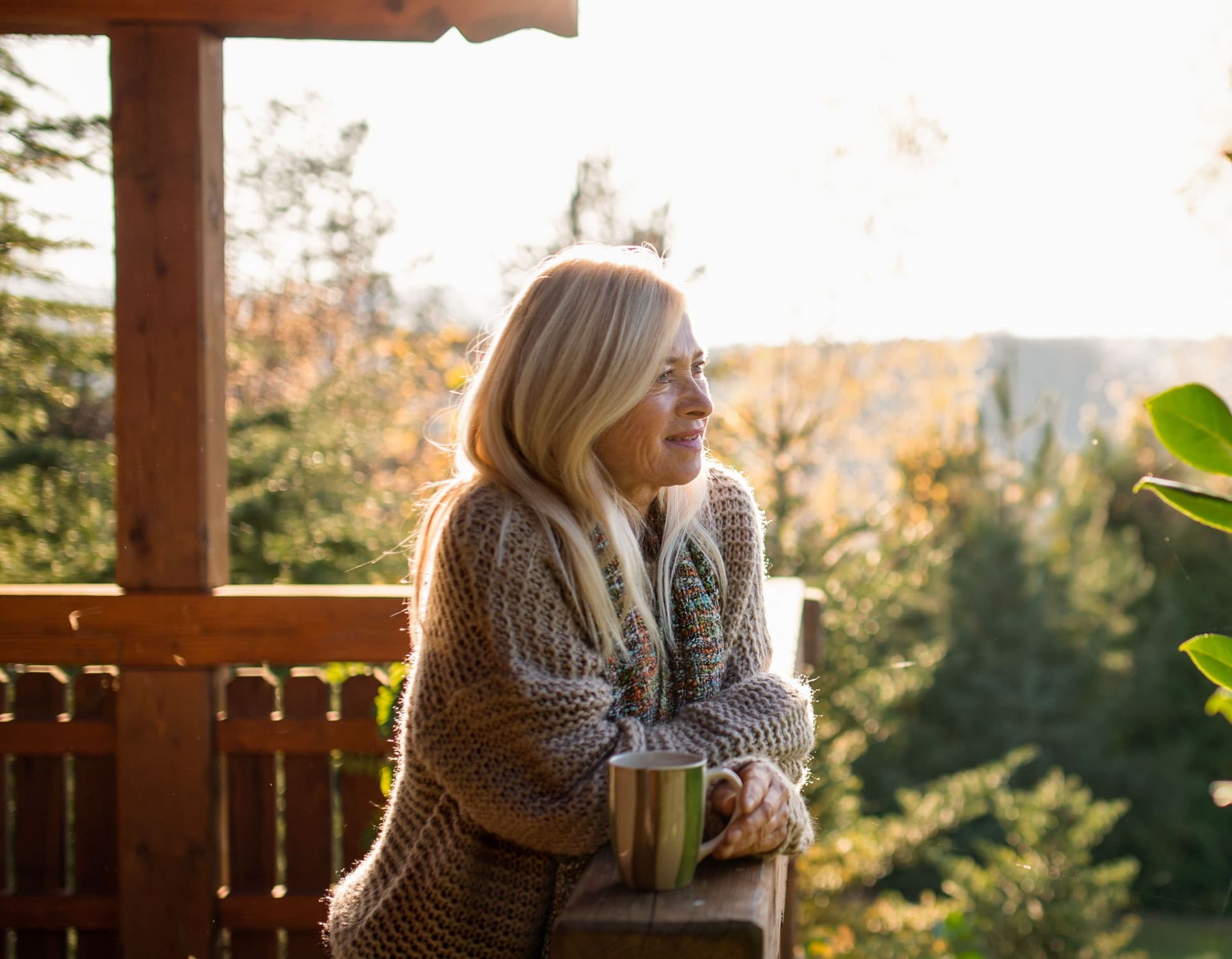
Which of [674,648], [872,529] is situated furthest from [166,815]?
[872,529]

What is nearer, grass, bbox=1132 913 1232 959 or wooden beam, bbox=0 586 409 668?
wooden beam, bbox=0 586 409 668

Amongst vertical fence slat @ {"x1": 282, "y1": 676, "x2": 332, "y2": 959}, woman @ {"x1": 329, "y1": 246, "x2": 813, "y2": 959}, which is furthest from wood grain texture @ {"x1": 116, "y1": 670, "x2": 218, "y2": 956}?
woman @ {"x1": 329, "y1": 246, "x2": 813, "y2": 959}

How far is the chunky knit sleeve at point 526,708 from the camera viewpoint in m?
1.03

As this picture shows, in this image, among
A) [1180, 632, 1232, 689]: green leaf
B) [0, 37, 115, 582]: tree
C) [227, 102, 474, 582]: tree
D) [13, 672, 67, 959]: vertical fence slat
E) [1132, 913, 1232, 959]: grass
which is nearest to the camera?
[1180, 632, 1232, 689]: green leaf

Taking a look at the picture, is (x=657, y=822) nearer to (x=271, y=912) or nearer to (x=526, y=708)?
(x=526, y=708)

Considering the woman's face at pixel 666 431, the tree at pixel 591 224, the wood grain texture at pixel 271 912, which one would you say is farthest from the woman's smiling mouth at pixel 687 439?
the tree at pixel 591 224

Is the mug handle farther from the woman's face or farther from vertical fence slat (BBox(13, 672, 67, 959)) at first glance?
vertical fence slat (BBox(13, 672, 67, 959))

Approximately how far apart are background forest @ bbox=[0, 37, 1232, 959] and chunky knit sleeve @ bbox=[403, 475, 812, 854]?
18.8 inches

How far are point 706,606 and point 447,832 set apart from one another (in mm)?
372

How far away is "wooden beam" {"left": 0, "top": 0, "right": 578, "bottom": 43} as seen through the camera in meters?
1.92

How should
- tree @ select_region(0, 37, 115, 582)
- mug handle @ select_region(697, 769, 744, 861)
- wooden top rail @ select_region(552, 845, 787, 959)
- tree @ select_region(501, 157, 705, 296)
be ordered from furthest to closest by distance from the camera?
tree @ select_region(501, 157, 705, 296)
tree @ select_region(0, 37, 115, 582)
mug handle @ select_region(697, 769, 744, 861)
wooden top rail @ select_region(552, 845, 787, 959)

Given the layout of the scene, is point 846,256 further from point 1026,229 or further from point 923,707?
point 923,707

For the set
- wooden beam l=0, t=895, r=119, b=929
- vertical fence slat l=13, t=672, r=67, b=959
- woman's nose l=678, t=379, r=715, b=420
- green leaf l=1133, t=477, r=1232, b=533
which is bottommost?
wooden beam l=0, t=895, r=119, b=929

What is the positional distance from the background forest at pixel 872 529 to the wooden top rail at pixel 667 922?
0.89m
